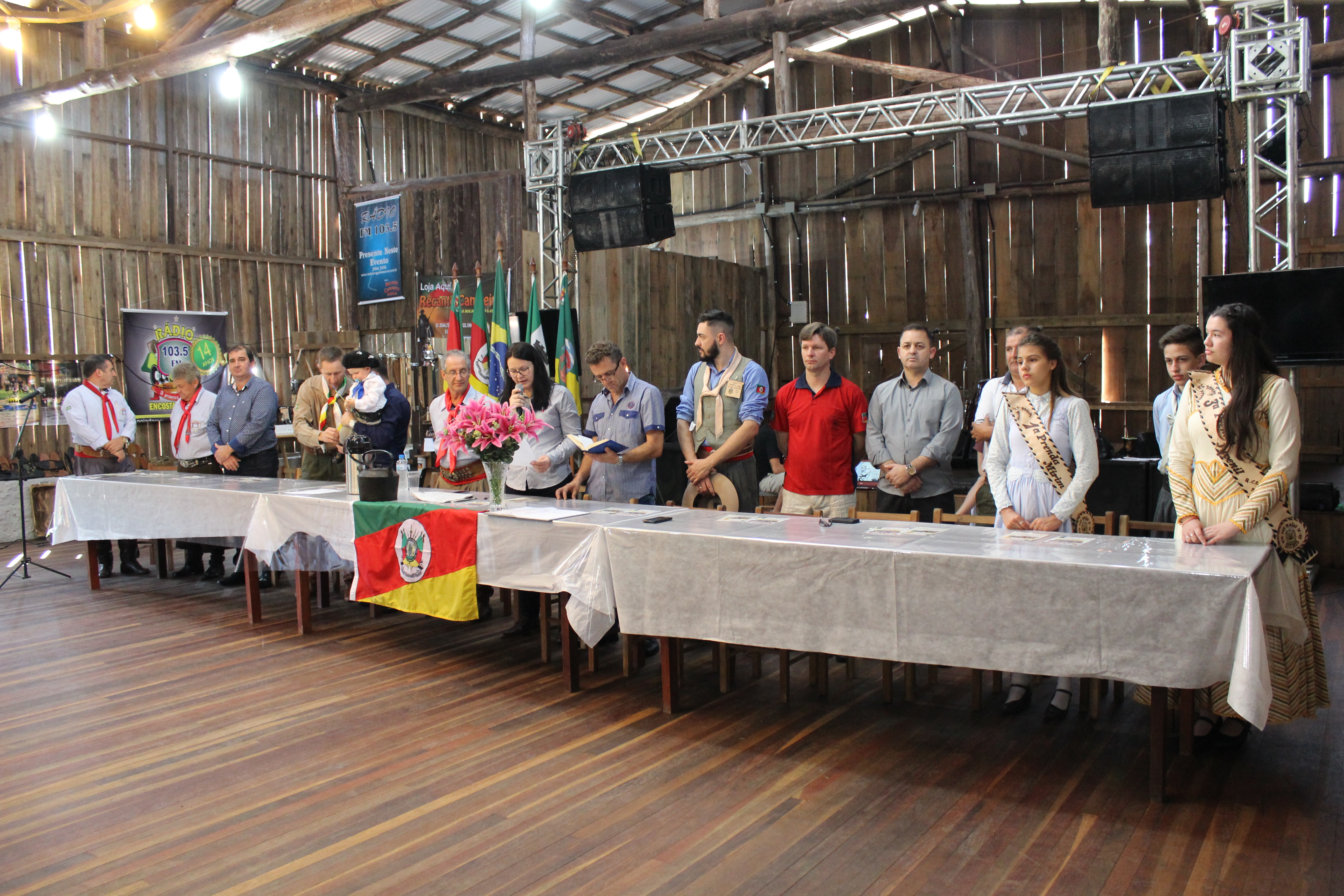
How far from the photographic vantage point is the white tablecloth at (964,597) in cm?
256

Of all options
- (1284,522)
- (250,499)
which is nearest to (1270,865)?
(1284,522)

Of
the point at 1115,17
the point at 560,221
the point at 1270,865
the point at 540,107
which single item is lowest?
the point at 1270,865

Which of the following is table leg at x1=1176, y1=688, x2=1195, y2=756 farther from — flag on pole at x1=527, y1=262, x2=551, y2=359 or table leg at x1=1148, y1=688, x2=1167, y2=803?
flag on pole at x1=527, y1=262, x2=551, y2=359

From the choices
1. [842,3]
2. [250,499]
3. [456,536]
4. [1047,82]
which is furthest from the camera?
[842,3]

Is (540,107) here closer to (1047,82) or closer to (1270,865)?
(1047,82)

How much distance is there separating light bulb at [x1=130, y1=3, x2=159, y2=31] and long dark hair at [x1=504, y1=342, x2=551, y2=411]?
130 inches

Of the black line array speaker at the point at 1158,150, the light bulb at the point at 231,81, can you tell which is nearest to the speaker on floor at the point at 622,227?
the light bulb at the point at 231,81

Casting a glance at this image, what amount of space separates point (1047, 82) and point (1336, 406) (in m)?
4.61

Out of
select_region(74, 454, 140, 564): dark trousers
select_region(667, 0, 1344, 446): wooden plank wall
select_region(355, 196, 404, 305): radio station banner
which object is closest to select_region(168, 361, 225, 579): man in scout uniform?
select_region(74, 454, 140, 564): dark trousers

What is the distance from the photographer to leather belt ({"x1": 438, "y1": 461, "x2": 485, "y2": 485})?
5242 mm

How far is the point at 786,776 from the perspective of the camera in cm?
305

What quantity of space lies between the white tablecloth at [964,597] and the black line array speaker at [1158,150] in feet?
14.3

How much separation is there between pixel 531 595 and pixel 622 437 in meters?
0.95

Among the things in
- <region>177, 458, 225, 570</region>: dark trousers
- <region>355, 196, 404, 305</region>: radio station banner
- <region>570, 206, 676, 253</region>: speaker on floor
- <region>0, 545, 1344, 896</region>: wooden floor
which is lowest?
<region>0, 545, 1344, 896</region>: wooden floor
